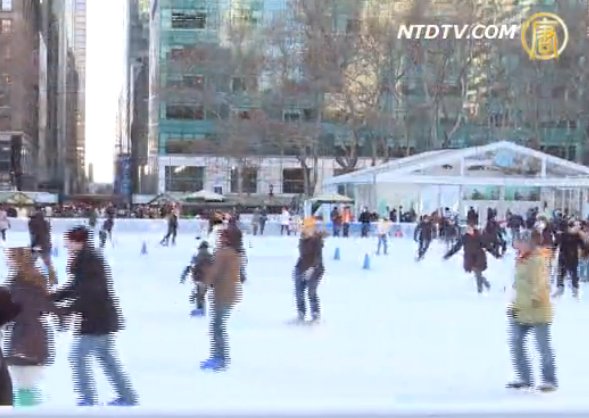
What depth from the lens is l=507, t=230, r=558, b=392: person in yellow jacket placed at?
634 cm

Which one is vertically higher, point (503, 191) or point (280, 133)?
point (280, 133)

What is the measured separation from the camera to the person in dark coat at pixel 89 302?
5.11m

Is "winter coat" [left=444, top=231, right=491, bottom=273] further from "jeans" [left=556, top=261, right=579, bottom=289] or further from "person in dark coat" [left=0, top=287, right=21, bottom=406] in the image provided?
"person in dark coat" [left=0, top=287, right=21, bottom=406]

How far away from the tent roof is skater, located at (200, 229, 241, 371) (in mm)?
25001

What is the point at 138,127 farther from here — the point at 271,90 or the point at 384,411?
the point at 384,411

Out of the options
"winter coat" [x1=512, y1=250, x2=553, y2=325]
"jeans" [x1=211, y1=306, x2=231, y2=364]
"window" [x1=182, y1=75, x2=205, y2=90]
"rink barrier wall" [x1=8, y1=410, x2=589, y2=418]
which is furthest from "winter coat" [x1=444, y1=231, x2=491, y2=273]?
"window" [x1=182, y1=75, x2=205, y2=90]

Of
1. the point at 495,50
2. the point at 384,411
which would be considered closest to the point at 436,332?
the point at 384,411

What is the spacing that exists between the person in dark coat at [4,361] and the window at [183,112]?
2040 inches

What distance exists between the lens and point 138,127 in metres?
88.1

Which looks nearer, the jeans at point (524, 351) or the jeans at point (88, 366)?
the jeans at point (88, 366)

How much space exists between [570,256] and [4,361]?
10962 millimetres

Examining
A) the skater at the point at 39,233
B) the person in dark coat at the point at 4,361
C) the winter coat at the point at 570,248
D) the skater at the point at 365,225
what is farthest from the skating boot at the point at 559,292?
the skater at the point at 365,225

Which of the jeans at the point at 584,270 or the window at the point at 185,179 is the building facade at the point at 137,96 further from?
the jeans at the point at 584,270

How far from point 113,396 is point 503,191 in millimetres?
31018
